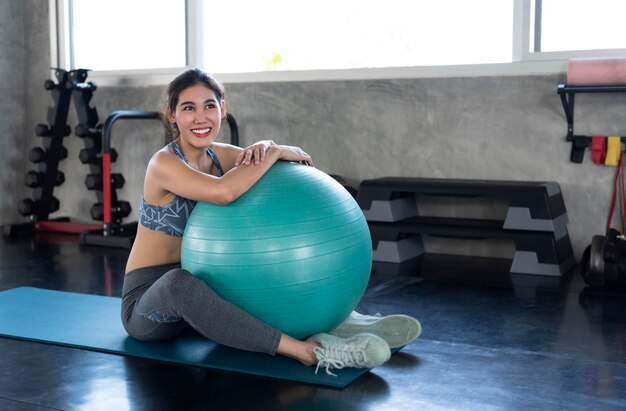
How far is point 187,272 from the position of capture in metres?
2.11

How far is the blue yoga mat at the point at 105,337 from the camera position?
210 cm

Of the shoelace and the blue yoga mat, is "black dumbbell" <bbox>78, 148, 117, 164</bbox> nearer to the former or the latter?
the blue yoga mat

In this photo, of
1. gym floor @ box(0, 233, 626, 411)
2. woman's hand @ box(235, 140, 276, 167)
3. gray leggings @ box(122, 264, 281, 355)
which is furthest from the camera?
woman's hand @ box(235, 140, 276, 167)

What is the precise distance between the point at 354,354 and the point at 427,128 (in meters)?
2.38

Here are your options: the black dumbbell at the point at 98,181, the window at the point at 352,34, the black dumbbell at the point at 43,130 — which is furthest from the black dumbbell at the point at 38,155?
the window at the point at 352,34

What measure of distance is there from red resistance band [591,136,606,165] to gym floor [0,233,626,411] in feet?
2.59

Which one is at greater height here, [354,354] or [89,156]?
[89,156]

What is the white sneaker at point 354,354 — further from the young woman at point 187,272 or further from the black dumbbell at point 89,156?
the black dumbbell at point 89,156

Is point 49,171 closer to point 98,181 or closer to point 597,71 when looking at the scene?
point 98,181

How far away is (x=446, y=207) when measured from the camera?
4242mm

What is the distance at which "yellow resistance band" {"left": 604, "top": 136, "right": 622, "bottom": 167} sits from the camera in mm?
3725

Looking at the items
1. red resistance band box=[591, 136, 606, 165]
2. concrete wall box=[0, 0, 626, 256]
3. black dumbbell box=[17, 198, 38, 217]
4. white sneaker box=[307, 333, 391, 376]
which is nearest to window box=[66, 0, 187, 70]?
concrete wall box=[0, 0, 626, 256]

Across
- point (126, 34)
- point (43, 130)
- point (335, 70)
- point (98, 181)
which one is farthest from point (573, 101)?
point (43, 130)

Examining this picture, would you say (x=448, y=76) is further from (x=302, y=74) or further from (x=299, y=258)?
(x=299, y=258)
